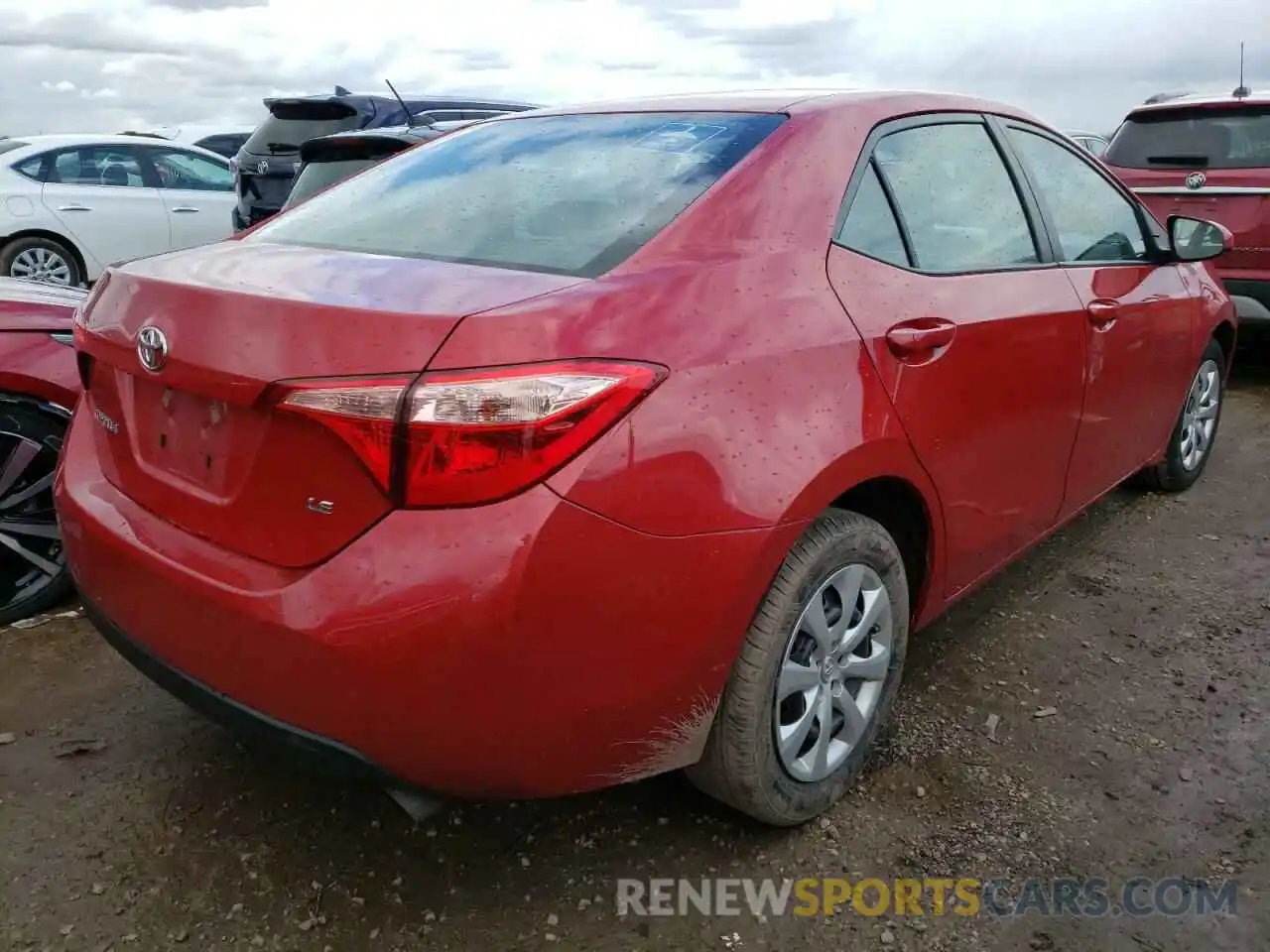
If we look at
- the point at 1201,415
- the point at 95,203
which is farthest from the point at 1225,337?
the point at 95,203

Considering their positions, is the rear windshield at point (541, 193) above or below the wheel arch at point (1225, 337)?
above

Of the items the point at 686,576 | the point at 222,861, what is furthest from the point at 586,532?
the point at 222,861

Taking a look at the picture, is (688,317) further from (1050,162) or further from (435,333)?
(1050,162)

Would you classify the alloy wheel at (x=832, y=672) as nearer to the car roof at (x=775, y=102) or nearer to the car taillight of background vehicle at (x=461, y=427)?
the car taillight of background vehicle at (x=461, y=427)

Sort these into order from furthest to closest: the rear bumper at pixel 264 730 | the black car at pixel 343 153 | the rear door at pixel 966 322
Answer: the black car at pixel 343 153, the rear door at pixel 966 322, the rear bumper at pixel 264 730

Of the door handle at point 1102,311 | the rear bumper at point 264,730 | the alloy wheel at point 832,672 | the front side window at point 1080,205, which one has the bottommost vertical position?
the alloy wheel at point 832,672

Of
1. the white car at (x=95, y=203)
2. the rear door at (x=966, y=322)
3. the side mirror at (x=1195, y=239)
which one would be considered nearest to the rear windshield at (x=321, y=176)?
the white car at (x=95, y=203)

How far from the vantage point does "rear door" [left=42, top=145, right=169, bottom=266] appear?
8.79 meters

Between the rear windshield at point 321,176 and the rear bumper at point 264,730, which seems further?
the rear windshield at point 321,176

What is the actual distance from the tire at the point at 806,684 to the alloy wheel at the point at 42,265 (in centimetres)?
809

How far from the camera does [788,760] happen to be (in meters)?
2.22

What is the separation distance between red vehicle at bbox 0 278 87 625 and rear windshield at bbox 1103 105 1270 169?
598cm

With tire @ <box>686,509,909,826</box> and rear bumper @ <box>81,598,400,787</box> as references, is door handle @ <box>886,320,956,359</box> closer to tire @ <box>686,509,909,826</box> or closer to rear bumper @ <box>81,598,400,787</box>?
tire @ <box>686,509,909,826</box>

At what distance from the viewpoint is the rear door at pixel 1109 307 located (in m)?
3.12
